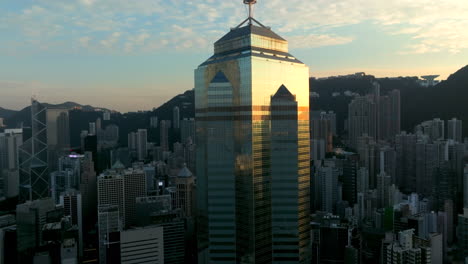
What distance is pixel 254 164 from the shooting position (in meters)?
13.1

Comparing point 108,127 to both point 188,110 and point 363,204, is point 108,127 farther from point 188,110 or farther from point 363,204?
point 363,204

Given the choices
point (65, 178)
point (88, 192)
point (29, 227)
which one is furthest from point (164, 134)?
point (29, 227)

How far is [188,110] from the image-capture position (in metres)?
47.9

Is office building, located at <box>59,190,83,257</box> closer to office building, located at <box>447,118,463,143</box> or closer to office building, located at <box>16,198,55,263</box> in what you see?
office building, located at <box>16,198,55,263</box>

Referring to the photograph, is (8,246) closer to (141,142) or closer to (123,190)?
(123,190)

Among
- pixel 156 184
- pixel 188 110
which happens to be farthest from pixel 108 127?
pixel 156 184

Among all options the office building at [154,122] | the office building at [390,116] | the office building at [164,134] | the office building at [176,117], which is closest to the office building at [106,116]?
the office building at [154,122]

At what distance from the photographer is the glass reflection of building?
42.9 ft

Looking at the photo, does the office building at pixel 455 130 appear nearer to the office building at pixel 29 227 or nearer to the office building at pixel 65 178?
the office building at pixel 29 227

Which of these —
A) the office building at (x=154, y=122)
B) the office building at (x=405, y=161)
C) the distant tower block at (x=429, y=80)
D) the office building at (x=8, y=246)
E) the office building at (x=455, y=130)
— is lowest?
the office building at (x=8, y=246)

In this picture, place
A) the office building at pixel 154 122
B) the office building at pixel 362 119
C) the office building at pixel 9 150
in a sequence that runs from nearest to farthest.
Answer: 1. the office building at pixel 9 150
2. the office building at pixel 362 119
3. the office building at pixel 154 122

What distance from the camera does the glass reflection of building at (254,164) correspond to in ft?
42.9

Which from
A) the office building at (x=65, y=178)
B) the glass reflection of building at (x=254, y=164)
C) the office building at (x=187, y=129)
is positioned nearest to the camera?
the glass reflection of building at (x=254, y=164)

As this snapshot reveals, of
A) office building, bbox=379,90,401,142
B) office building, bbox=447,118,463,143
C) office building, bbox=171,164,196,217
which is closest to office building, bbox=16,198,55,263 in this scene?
office building, bbox=171,164,196,217
